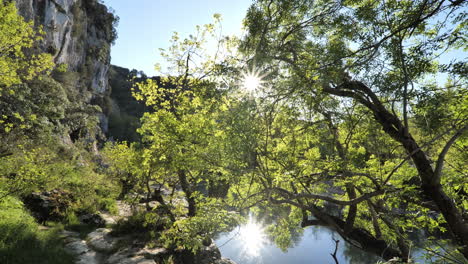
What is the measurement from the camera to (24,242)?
5898 mm

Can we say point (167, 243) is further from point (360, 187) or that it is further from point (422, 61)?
point (422, 61)

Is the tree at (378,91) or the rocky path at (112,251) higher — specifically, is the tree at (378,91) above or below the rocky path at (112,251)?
above

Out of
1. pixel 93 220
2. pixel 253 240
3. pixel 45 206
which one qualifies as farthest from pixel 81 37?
pixel 253 240

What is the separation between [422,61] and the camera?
358cm

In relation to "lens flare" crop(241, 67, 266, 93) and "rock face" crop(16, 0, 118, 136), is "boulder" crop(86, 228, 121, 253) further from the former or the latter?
"rock face" crop(16, 0, 118, 136)

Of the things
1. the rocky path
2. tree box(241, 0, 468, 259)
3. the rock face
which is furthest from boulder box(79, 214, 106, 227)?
the rock face

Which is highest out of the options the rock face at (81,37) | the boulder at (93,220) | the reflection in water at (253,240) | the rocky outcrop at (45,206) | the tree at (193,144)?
the rock face at (81,37)

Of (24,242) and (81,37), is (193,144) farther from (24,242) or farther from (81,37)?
(81,37)

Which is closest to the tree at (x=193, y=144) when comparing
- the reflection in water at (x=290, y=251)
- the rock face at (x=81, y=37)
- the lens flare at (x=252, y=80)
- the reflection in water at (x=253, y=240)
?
the lens flare at (x=252, y=80)

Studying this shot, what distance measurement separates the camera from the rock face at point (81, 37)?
68.3 ft

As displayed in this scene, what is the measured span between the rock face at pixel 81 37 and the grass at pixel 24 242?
14.9 meters

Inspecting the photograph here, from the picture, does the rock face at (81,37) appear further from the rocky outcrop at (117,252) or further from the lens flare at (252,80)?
the lens flare at (252,80)

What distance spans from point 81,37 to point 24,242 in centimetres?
3325

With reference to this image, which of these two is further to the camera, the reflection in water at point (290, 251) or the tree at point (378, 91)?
the reflection in water at point (290, 251)
